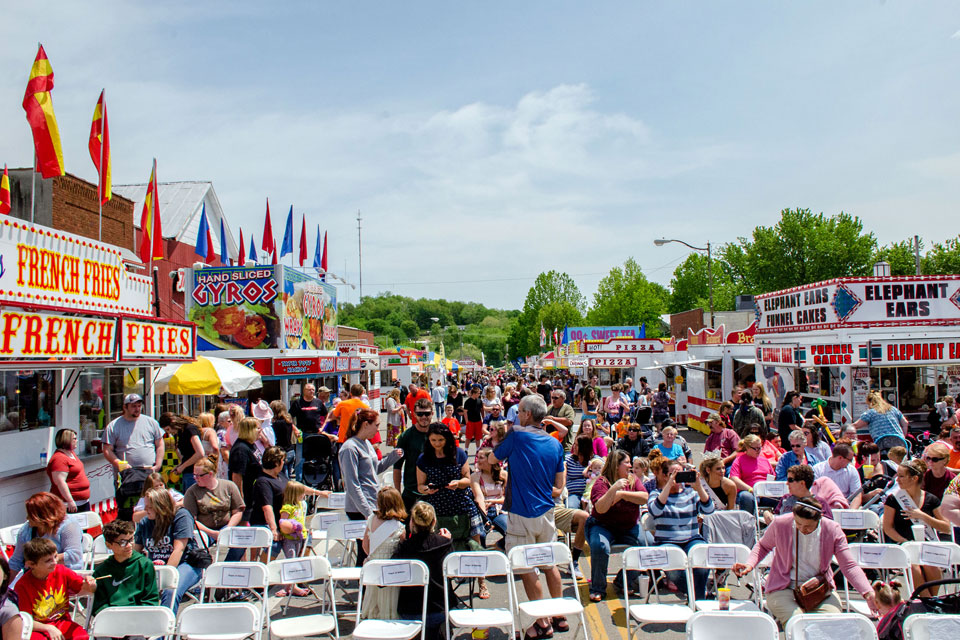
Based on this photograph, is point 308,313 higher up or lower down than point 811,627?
higher up

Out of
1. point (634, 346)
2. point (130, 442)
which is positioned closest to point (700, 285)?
point (634, 346)

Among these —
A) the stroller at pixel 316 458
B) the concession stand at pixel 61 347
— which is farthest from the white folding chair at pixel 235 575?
the stroller at pixel 316 458

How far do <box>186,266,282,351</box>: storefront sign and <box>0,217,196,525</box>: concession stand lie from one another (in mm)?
9685

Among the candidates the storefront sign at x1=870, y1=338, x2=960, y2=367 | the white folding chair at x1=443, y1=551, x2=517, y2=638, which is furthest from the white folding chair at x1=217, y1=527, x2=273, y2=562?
the storefront sign at x1=870, y1=338, x2=960, y2=367

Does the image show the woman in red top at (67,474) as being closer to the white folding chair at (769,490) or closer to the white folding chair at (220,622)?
the white folding chair at (220,622)

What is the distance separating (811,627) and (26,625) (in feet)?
14.8

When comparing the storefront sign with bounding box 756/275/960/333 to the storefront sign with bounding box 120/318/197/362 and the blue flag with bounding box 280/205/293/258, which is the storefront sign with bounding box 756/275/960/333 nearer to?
the storefront sign with bounding box 120/318/197/362

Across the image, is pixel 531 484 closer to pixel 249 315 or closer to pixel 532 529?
pixel 532 529

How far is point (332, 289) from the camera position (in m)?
28.5

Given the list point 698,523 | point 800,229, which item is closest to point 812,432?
point 698,523

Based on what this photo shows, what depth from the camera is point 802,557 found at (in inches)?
200

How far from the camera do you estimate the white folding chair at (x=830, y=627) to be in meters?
4.14

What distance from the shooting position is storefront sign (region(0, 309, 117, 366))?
7.50 m

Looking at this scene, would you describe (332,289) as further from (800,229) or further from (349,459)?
(800,229)
